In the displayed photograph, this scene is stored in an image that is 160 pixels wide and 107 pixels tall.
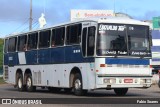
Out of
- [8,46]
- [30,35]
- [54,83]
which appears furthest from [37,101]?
[8,46]

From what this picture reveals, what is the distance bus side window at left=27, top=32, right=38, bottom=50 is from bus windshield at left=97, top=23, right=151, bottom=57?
7.21 meters

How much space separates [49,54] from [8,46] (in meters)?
6.96

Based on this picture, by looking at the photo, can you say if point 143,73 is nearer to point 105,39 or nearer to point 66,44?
point 105,39

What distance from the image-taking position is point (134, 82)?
21453 millimetres

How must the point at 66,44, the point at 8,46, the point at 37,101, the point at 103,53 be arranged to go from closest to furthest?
the point at 37,101 → the point at 103,53 → the point at 66,44 → the point at 8,46

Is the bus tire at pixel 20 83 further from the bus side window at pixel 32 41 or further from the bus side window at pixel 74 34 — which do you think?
the bus side window at pixel 74 34

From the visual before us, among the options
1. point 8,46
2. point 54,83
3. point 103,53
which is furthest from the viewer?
point 8,46

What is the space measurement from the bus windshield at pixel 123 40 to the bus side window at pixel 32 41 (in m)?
7.21

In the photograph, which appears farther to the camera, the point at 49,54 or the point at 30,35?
the point at 30,35

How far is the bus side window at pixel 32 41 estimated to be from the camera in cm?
2744

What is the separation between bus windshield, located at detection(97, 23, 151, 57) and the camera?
68.7 feet

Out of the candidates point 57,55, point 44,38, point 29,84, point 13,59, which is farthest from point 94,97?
point 13,59

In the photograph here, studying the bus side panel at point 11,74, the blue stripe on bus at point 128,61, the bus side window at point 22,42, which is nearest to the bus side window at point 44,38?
the bus side window at point 22,42

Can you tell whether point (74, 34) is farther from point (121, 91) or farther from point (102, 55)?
point (121, 91)
